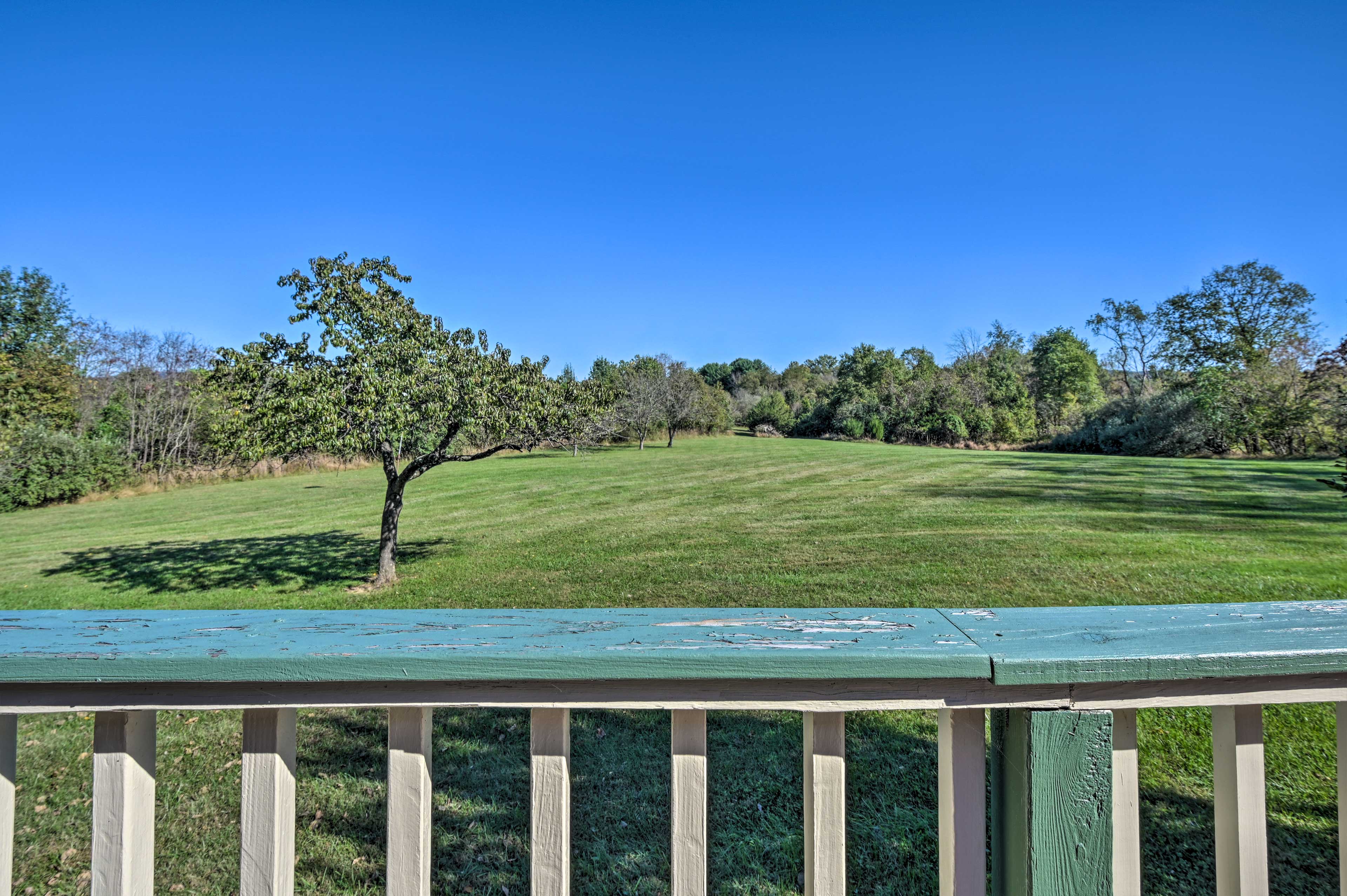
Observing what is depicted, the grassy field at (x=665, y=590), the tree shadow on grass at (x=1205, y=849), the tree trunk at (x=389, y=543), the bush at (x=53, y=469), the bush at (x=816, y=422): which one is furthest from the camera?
the bush at (x=816, y=422)

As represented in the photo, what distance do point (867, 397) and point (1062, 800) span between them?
33.3m

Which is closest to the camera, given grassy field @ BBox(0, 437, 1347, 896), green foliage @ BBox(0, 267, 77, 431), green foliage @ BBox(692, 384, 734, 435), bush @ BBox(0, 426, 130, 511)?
grassy field @ BBox(0, 437, 1347, 896)

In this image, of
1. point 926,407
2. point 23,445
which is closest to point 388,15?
point 23,445

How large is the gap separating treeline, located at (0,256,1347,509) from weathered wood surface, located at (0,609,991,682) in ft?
17.2

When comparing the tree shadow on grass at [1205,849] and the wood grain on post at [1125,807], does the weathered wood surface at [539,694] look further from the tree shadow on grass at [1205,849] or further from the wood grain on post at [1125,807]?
the tree shadow on grass at [1205,849]

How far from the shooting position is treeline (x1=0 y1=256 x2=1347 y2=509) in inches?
288

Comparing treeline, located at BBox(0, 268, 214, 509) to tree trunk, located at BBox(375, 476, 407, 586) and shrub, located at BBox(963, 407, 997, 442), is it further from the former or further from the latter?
shrub, located at BBox(963, 407, 997, 442)

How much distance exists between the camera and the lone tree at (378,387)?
20.4 feet

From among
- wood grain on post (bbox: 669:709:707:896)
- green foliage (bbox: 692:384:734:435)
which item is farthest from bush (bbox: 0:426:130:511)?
green foliage (bbox: 692:384:734:435)

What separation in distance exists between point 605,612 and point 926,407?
102 ft

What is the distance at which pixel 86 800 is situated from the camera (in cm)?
307

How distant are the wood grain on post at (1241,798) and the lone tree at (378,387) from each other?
252 inches

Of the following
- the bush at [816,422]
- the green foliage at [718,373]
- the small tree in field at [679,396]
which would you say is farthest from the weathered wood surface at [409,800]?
the green foliage at [718,373]

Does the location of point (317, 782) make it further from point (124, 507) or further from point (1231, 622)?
point (124, 507)
